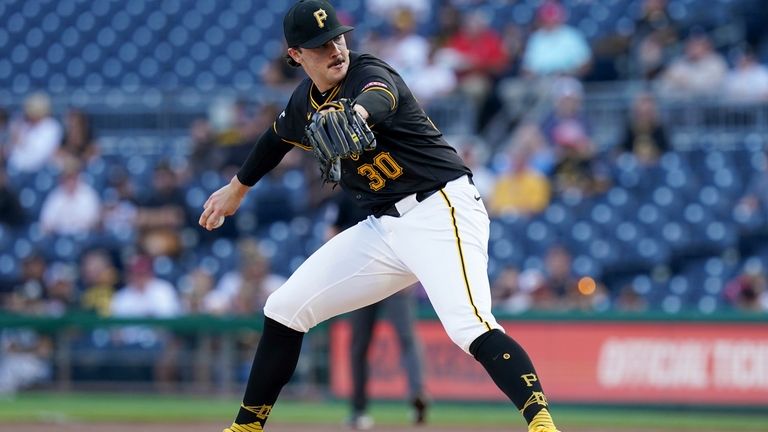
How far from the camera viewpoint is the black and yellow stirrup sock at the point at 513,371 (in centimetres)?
516

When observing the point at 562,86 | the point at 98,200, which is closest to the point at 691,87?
the point at 562,86

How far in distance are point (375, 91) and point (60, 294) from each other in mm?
8638

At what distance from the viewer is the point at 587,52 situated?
14.4 m

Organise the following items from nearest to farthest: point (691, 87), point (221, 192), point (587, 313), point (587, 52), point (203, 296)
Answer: point (221, 192)
point (587, 313)
point (203, 296)
point (691, 87)
point (587, 52)

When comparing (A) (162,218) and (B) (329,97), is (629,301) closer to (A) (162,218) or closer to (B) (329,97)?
(A) (162,218)

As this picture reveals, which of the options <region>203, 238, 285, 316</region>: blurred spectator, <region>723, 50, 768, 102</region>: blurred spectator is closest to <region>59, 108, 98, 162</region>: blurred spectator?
<region>203, 238, 285, 316</region>: blurred spectator

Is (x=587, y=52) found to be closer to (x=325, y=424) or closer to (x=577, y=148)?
(x=577, y=148)

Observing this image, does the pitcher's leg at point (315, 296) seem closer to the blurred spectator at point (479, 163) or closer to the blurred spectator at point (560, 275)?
the blurred spectator at point (560, 275)

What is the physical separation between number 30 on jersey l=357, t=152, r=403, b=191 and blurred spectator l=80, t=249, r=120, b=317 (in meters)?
7.51

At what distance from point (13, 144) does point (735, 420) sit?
913 cm

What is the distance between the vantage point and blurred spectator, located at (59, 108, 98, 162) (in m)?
14.7

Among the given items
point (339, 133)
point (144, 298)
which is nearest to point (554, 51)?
point (144, 298)

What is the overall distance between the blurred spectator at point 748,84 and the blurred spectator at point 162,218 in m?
5.85

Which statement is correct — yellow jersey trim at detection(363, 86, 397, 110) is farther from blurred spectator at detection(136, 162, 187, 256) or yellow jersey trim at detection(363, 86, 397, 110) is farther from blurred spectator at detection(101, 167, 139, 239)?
blurred spectator at detection(101, 167, 139, 239)
